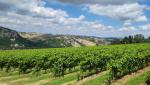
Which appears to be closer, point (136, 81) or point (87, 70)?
point (136, 81)

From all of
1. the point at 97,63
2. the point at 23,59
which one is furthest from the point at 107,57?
the point at 23,59

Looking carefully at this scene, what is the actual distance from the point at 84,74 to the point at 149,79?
527 inches

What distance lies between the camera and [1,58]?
71312mm

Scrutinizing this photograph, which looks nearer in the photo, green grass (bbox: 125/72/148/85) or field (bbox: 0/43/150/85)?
green grass (bbox: 125/72/148/85)

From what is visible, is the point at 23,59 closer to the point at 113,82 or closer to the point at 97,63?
the point at 97,63

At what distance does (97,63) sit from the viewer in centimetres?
4628

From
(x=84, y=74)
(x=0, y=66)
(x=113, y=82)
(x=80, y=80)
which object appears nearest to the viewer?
(x=113, y=82)

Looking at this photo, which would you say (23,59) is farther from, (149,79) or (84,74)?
(149,79)

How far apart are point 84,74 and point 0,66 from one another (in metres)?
30.9

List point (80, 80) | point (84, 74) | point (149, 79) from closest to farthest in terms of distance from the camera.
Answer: point (149, 79), point (80, 80), point (84, 74)

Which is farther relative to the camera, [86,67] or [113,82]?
[86,67]

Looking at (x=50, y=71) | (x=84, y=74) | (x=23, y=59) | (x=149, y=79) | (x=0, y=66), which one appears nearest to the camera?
(x=149, y=79)

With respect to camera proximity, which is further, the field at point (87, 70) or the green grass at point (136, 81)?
the field at point (87, 70)

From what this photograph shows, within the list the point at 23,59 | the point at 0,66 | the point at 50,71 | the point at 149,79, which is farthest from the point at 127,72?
the point at 0,66
